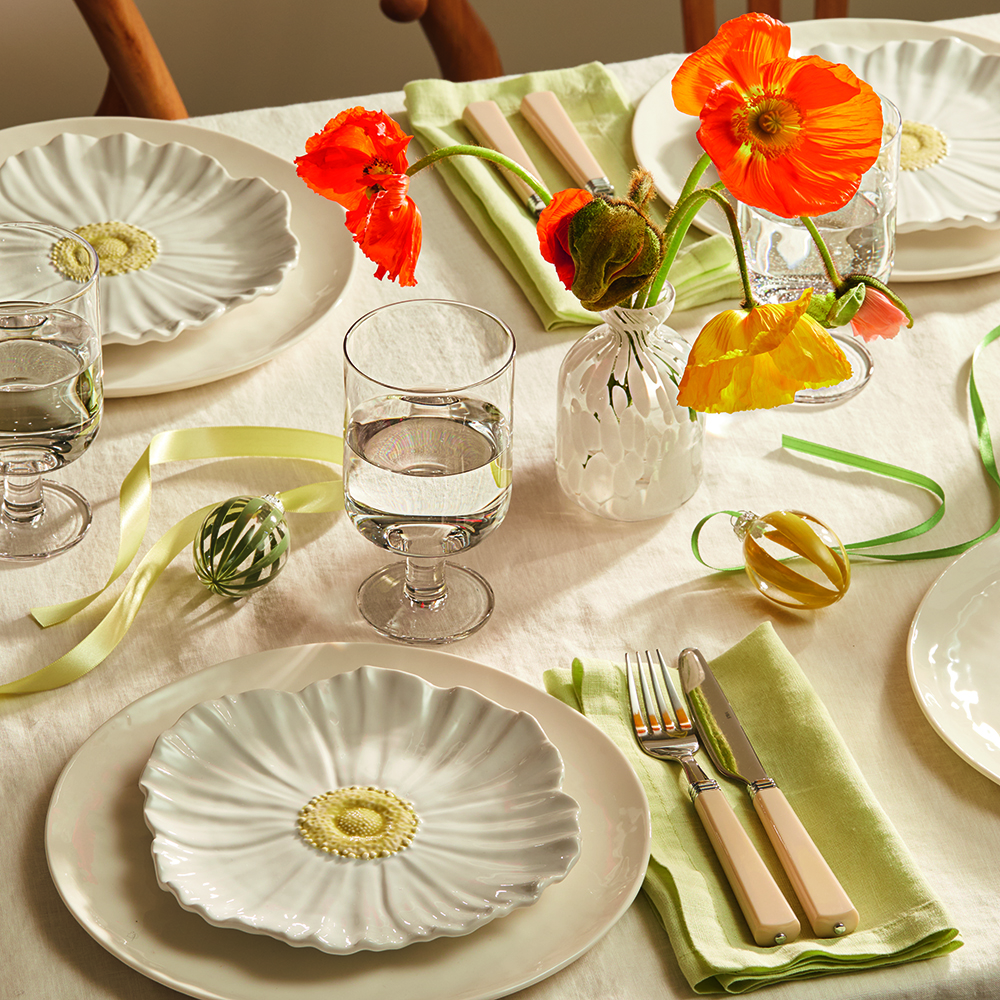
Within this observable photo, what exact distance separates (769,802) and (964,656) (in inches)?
7.3

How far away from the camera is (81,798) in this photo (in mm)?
601

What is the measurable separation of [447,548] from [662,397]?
0.17m

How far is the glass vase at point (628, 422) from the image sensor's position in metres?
0.77

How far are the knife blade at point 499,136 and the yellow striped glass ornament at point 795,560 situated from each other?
439 mm

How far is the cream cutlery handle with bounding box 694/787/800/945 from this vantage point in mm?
554

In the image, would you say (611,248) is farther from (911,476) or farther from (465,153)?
(911,476)

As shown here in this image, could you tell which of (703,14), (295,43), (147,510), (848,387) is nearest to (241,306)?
(147,510)

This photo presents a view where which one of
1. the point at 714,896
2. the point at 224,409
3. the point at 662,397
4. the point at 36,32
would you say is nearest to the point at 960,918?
the point at 714,896

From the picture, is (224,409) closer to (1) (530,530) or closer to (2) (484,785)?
(1) (530,530)

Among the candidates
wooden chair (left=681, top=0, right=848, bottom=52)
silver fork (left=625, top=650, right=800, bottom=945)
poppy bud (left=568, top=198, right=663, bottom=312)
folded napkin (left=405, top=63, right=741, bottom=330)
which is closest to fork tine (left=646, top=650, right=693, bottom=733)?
silver fork (left=625, top=650, right=800, bottom=945)

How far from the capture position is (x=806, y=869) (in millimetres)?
577

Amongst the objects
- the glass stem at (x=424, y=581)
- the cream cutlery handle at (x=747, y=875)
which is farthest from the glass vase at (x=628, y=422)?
the cream cutlery handle at (x=747, y=875)

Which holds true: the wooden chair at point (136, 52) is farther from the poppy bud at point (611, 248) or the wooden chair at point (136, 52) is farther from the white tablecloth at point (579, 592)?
the poppy bud at point (611, 248)

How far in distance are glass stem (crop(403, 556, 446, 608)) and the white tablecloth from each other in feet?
0.12
